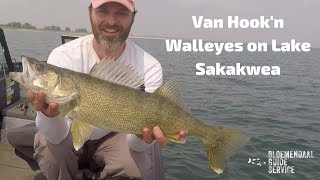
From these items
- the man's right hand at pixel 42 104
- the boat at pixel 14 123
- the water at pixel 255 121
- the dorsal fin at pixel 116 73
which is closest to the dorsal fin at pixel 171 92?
the dorsal fin at pixel 116 73

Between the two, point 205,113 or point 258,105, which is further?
point 258,105

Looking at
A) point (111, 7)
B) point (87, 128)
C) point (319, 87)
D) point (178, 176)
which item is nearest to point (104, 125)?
point (87, 128)

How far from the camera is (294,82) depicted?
75.6 feet

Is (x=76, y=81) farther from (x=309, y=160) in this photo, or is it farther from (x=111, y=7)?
(x=309, y=160)

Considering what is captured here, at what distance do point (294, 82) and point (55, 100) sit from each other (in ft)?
71.1

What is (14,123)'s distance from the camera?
7109mm

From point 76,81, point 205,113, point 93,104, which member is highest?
point 76,81

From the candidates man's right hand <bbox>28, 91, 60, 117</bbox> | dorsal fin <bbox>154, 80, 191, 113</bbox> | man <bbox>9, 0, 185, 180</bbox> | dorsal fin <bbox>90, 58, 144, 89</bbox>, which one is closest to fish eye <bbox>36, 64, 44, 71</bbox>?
man's right hand <bbox>28, 91, 60, 117</bbox>

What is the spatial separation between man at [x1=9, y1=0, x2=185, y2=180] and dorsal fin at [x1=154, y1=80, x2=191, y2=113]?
664mm

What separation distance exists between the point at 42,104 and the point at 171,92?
133 cm

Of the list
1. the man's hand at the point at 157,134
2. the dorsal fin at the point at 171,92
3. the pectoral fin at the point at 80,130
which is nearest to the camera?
the pectoral fin at the point at 80,130

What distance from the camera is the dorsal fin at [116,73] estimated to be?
3.78m

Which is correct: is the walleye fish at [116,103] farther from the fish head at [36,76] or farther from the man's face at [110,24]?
the man's face at [110,24]

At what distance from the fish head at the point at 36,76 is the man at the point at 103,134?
0.81m
